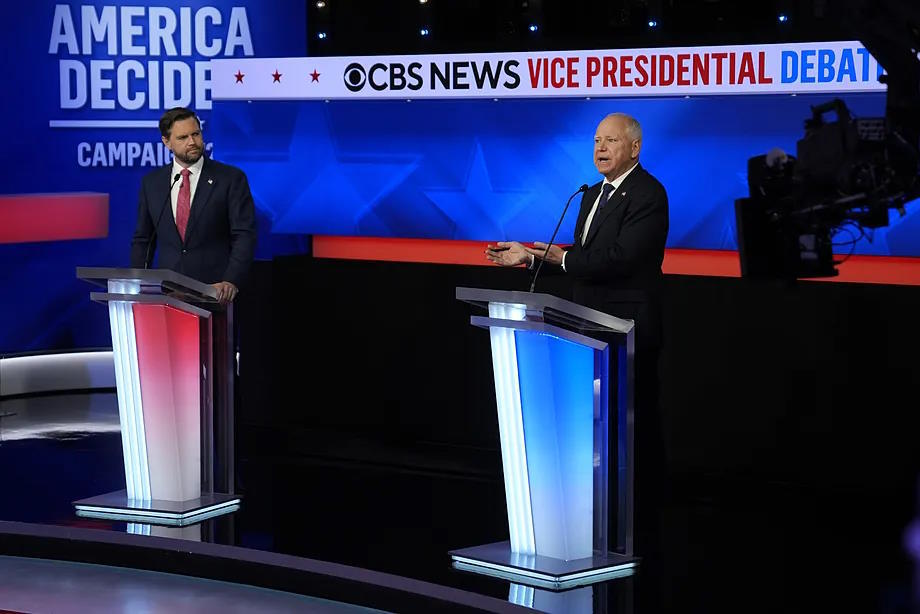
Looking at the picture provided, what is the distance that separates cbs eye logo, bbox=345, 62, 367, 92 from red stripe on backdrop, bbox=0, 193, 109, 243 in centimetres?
174

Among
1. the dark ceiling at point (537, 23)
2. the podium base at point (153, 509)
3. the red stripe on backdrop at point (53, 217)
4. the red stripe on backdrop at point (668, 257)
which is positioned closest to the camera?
the podium base at point (153, 509)

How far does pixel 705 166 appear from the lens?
19.0 feet

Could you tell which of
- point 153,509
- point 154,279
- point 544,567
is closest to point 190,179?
point 154,279

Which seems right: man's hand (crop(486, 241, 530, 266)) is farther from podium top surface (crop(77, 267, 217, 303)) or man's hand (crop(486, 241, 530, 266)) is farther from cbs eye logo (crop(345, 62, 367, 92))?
cbs eye logo (crop(345, 62, 367, 92))

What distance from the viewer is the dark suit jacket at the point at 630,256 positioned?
4.39 m

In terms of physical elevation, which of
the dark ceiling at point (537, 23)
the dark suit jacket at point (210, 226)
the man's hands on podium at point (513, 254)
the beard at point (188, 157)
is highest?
the dark ceiling at point (537, 23)

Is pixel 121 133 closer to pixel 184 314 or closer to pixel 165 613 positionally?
pixel 184 314

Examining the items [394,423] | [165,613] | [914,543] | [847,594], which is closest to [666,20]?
[394,423]

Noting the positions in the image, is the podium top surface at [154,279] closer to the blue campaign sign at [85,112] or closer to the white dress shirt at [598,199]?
the white dress shirt at [598,199]

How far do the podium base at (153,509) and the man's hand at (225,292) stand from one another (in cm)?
71

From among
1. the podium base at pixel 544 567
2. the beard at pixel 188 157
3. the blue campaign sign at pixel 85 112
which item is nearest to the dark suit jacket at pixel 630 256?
the podium base at pixel 544 567

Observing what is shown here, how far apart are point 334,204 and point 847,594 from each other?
3.33 meters

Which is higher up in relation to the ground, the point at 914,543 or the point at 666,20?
the point at 666,20

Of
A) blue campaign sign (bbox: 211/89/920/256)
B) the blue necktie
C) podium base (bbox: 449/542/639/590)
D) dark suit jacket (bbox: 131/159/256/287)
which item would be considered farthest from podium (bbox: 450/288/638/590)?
blue campaign sign (bbox: 211/89/920/256)
